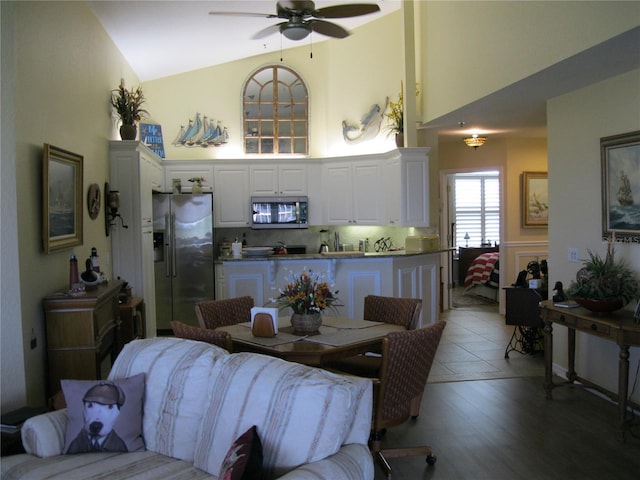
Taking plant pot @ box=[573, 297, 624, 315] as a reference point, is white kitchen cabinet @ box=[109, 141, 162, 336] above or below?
above

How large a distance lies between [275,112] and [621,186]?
547 cm

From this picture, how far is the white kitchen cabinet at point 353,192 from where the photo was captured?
7453mm

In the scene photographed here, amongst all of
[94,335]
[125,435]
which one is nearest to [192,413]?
[125,435]

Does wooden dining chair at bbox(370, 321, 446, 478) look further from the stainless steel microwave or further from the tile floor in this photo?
the stainless steel microwave

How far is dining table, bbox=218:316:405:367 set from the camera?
119 inches

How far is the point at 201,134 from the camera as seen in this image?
808cm

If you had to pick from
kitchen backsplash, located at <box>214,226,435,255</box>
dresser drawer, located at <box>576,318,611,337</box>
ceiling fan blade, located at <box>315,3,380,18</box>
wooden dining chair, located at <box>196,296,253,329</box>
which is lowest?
dresser drawer, located at <box>576,318,611,337</box>

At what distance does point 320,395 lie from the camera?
2021mm

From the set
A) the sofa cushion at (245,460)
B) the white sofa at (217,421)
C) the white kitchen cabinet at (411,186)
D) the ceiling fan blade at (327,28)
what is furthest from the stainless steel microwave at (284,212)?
the sofa cushion at (245,460)

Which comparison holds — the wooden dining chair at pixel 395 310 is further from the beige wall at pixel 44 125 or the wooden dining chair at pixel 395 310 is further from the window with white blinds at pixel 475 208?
the window with white blinds at pixel 475 208

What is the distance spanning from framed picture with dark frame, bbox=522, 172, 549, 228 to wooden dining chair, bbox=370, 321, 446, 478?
5.37m

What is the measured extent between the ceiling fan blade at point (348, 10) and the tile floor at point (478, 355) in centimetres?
331

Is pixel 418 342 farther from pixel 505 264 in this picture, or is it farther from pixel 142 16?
pixel 505 264

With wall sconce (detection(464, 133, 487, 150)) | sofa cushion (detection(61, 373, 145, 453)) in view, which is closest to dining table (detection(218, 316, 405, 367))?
sofa cushion (detection(61, 373, 145, 453))
